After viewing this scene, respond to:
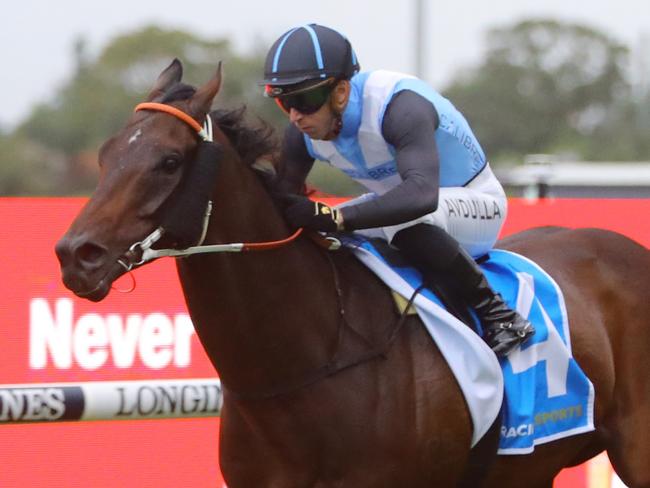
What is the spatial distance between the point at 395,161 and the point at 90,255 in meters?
1.23

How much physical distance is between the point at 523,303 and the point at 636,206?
1.99 meters

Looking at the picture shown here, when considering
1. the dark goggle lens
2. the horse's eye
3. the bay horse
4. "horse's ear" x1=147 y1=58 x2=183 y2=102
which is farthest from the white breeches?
the horse's eye

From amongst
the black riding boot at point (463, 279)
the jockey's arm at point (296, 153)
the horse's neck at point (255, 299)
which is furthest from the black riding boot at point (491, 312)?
the jockey's arm at point (296, 153)

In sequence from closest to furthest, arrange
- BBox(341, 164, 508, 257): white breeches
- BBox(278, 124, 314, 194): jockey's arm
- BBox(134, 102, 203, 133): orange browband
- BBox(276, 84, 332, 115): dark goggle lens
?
BBox(134, 102, 203, 133): orange browband
BBox(276, 84, 332, 115): dark goggle lens
BBox(341, 164, 508, 257): white breeches
BBox(278, 124, 314, 194): jockey's arm

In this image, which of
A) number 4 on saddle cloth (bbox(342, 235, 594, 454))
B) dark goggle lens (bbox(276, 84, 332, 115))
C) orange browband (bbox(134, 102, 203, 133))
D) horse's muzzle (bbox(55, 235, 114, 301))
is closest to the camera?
horse's muzzle (bbox(55, 235, 114, 301))

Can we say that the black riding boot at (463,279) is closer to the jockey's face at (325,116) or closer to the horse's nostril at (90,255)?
the jockey's face at (325,116)

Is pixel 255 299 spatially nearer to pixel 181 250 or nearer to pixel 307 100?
pixel 181 250

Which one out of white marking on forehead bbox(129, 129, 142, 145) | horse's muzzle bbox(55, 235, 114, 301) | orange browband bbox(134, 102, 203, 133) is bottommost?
horse's muzzle bbox(55, 235, 114, 301)

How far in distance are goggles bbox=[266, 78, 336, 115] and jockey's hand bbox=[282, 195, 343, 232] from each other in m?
0.30

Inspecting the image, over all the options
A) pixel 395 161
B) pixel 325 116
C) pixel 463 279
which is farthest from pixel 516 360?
pixel 325 116

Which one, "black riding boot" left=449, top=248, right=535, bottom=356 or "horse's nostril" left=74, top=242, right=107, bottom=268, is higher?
"horse's nostril" left=74, top=242, right=107, bottom=268

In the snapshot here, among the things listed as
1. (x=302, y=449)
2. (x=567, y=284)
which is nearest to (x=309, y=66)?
(x=302, y=449)

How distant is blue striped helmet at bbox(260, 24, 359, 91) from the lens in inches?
160

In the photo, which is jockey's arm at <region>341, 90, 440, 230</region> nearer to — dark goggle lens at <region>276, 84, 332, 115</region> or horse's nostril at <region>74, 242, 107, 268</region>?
dark goggle lens at <region>276, 84, 332, 115</region>
